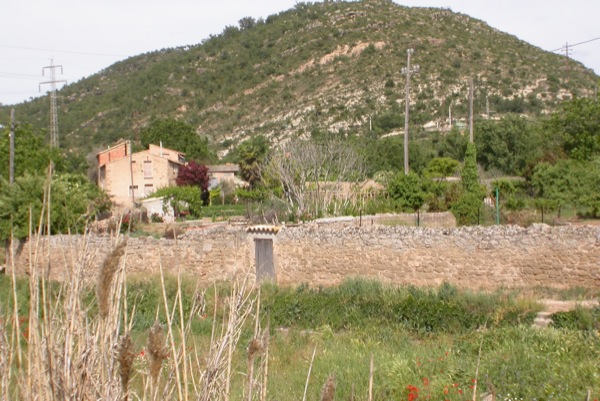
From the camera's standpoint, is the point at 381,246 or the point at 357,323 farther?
the point at 381,246

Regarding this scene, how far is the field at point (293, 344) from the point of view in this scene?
223cm

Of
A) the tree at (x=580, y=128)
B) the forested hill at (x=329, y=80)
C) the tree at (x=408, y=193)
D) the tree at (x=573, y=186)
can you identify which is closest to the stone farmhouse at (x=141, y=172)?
the forested hill at (x=329, y=80)

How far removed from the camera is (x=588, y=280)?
1441 centimetres

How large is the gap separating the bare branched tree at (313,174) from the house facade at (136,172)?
44.3ft

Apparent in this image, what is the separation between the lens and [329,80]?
220 ft

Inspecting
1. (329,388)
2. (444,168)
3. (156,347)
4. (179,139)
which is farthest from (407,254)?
(179,139)

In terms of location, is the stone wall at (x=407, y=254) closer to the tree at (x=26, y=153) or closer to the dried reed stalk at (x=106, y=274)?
the tree at (x=26, y=153)

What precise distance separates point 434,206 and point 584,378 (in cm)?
1748

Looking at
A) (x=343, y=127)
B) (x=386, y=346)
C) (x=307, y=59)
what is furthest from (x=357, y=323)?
(x=307, y=59)

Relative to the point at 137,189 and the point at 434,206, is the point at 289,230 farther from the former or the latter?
the point at 137,189

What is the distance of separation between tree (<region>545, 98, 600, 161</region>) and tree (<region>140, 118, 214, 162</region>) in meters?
30.3

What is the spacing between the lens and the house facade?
4234cm

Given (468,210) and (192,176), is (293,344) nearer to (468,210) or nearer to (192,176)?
(468,210)

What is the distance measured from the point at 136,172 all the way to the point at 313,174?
18.1m
